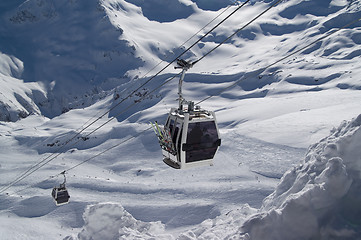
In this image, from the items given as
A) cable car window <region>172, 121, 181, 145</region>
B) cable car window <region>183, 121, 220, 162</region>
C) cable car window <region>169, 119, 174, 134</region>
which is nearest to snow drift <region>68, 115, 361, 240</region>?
cable car window <region>183, 121, 220, 162</region>

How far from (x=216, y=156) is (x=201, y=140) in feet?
66.7

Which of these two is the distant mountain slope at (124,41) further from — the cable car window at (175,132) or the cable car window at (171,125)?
the cable car window at (175,132)

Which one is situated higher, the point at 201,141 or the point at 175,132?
the point at 175,132

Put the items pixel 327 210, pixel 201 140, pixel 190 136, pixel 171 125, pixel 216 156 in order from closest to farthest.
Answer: pixel 190 136
pixel 201 140
pixel 327 210
pixel 171 125
pixel 216 156

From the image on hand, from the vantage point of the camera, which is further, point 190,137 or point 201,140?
point 201,140

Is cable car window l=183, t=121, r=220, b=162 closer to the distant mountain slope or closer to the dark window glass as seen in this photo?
the dark window glass

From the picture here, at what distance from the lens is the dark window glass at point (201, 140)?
9539 millimetres

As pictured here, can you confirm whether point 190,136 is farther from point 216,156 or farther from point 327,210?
point 216,156

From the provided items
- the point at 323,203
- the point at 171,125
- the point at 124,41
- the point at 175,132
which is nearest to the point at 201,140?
the point at 175,132

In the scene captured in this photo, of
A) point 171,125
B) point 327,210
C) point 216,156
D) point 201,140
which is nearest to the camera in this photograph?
point 201,140

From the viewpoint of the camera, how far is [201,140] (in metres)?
9.80

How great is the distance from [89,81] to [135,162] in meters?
94.9

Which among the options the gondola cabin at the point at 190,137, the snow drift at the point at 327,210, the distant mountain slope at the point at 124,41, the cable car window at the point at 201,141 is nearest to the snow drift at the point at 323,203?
the snow drift at the point at 327,210

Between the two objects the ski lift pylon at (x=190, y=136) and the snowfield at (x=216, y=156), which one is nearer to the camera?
the ski lift pylon at (x=190, y=136)
